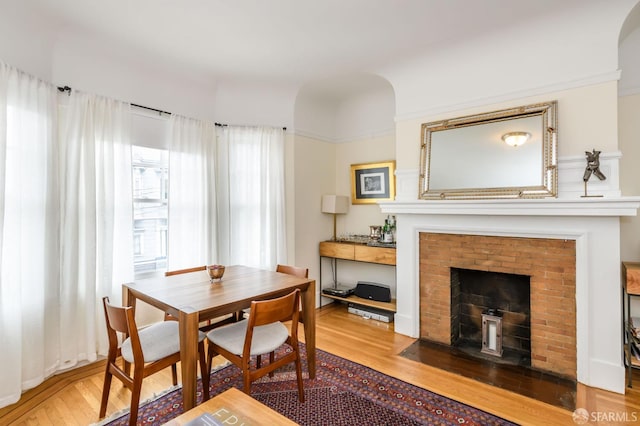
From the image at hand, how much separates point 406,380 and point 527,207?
1.69 meters

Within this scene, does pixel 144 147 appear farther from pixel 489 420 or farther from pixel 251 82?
pixel 489 420

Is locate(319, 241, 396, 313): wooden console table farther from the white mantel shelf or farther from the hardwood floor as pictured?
the hardwood floor

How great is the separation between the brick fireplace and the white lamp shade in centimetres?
148

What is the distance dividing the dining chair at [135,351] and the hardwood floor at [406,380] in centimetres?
29

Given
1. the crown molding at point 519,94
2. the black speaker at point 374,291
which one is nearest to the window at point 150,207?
the black speaker at point 374,291

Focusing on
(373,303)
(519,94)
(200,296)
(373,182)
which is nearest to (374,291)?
(373,303)

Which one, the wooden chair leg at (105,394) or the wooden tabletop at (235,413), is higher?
the wooden tabletop at (235,413)

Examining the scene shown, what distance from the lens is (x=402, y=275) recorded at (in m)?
3.35

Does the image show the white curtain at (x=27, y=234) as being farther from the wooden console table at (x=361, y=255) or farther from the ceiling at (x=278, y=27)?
the wooden console table at (x=361, y=255)

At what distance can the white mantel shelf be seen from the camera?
2195 millimetres

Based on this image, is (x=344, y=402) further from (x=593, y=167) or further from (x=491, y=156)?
(x=593, y=167)

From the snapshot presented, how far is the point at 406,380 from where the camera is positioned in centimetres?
243

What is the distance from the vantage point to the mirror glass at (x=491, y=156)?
255 cm

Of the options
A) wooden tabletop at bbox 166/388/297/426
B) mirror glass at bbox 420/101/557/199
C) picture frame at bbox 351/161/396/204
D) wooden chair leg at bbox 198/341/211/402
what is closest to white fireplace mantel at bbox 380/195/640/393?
mirror glass at bbox 420/101/557/199
